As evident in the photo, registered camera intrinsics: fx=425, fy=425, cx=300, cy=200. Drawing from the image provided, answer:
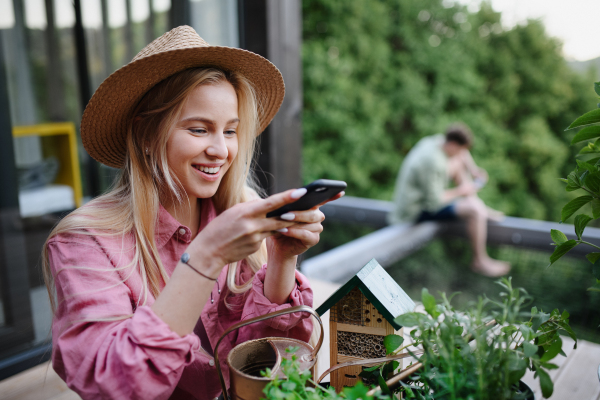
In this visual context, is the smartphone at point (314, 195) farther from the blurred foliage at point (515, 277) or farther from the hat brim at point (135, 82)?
the blurred foliage at point (515, 277)

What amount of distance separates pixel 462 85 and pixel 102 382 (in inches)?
423

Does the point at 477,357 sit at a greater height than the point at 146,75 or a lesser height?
lesser

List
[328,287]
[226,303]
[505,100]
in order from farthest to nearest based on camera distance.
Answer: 1. [505,100]
2. [328,287]
3. [226,303]

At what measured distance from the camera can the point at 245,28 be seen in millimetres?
2674

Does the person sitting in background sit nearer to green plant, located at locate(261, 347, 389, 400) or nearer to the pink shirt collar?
the pink shirt collar

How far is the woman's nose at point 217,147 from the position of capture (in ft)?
3.45

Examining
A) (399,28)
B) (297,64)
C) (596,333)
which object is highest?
(399,28)

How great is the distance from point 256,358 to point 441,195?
4936 millimetres

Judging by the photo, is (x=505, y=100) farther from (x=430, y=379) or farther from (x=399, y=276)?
(x=430, y=379)

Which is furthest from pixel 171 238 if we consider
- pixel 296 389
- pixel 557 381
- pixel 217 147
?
pixel 557 381

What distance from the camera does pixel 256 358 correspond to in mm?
833

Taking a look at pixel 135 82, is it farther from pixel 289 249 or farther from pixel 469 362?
pixel 469 362

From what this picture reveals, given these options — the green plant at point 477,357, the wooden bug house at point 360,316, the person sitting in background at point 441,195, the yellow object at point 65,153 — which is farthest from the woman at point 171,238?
the person sitting in background at point 441,195

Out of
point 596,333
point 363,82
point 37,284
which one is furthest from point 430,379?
point 363,82
